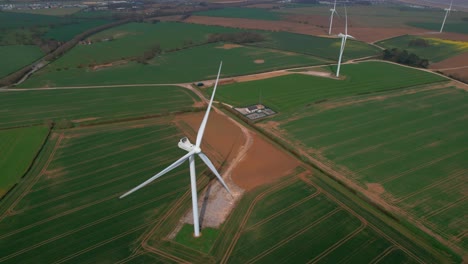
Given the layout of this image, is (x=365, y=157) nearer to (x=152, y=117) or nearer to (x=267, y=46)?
(x=152, y=117)

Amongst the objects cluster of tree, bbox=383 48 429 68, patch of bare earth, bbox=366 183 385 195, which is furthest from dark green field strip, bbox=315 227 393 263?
cluster of tree, bbox=383 48 429 68

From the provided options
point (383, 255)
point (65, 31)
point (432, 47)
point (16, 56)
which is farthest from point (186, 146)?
point (65, 31)

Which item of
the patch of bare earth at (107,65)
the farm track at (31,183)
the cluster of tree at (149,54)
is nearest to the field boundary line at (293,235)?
the farm track at (31,183)

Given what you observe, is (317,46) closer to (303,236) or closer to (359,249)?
(303,236)

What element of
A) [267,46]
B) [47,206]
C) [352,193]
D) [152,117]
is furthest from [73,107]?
[267,46]

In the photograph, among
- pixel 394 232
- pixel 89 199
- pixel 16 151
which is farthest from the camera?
pixel 16 151

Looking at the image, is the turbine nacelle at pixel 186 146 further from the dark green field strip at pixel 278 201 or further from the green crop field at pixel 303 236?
the dark green field strip at pixel 278 201
